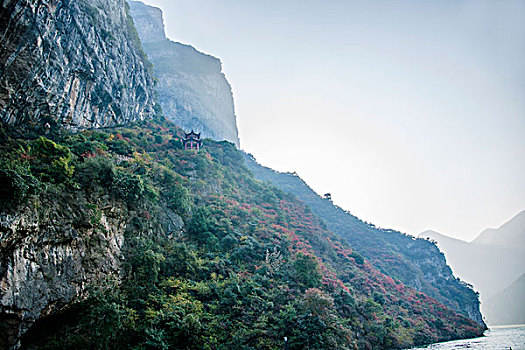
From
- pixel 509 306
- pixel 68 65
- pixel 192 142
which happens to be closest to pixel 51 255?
pixel 68 65

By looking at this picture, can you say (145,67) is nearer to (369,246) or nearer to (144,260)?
(144,260)

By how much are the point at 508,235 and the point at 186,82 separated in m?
162

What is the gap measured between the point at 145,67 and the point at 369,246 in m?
51.1

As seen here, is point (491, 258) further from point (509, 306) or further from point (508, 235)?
point (509, 306)

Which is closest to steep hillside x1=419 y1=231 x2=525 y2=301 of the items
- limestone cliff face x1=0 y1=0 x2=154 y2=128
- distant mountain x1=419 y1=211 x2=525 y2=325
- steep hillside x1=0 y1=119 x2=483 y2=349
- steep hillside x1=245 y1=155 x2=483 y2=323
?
distant mountain x1=419 y1=211 x2=525 y2=325

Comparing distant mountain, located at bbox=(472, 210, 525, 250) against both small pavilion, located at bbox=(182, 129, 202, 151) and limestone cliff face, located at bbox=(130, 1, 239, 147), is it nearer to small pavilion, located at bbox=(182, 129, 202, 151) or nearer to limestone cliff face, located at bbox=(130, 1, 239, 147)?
limestone cliff face, located at bbox=(130, 1, 239, 147)

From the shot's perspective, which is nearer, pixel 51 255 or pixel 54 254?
pixel 51 255

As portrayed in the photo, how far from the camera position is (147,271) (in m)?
15.7

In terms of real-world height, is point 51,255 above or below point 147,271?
above

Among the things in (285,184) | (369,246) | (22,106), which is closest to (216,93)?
(285,184)

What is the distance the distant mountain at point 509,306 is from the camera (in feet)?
265

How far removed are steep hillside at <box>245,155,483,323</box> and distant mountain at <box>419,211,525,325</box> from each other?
54.2 metres

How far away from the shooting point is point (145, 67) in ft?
159

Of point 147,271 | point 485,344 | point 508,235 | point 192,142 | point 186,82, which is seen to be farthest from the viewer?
point 508,235
